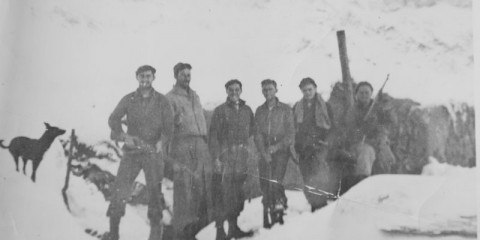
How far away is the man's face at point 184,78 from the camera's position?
229 centimetres

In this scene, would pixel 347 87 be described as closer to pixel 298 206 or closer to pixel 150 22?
pixel 298 206

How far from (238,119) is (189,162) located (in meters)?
0.29

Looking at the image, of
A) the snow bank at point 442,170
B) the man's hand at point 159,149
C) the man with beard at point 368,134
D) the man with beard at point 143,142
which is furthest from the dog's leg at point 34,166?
the snow bank at point 442,170

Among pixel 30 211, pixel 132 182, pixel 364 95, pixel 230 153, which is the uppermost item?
pixel 364 95

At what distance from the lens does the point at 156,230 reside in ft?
7.13

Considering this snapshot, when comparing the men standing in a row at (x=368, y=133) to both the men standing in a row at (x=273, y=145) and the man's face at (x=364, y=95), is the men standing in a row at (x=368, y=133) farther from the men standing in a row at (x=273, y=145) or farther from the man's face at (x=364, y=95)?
the men standing in a row at (x=273, y=145)

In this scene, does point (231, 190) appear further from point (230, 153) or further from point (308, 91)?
point (308, 91)

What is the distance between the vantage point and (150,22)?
7.61ft

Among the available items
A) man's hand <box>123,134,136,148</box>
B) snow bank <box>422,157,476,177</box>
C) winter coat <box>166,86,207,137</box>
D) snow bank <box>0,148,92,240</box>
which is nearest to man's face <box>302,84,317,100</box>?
winter coat <box>166,86,207,137</box>

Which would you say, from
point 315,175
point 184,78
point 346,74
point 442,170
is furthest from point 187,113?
point 442,170

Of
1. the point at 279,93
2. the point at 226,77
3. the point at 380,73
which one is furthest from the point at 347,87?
the point at 226,77

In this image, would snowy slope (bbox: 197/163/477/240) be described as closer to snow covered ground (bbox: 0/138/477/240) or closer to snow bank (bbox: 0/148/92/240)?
snow covered ground (bbox: 0/138/477/240)

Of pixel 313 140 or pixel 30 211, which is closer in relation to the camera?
pixel 30 211

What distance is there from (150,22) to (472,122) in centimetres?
148
